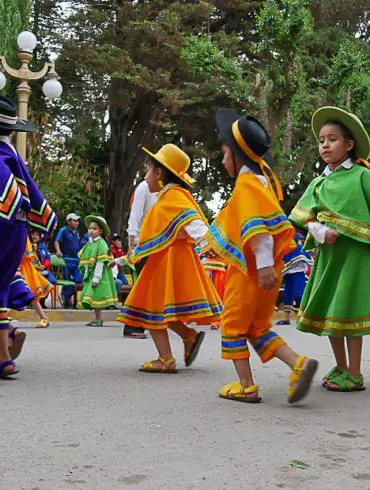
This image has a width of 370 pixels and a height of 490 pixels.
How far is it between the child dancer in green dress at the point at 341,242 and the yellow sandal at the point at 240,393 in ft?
2.40

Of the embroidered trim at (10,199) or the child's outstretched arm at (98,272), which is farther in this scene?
the child's outstretched arm at (98,272)

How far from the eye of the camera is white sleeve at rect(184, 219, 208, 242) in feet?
18.9

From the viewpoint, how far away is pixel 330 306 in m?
5.14

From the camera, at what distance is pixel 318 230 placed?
5.12 meters

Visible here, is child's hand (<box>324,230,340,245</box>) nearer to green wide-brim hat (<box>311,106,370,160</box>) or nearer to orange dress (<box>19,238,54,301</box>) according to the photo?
green wide-brim hat (<box>311,106,370,160</box>)

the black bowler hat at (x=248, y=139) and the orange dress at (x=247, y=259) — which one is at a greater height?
the black bowler hat at (x=248, y=139)

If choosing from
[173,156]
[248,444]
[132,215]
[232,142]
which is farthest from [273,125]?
[248,444]

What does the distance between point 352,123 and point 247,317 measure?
4.97 ft

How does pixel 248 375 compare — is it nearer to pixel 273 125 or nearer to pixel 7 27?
pixel 273 125

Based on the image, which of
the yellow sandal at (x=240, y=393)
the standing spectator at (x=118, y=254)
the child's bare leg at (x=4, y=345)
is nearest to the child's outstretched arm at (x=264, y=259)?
the yellow sandal at (x=240, y=393)

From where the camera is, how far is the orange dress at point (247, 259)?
177 inches

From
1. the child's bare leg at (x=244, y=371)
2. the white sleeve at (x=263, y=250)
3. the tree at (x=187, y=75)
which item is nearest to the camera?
the white sleeve at (x=263, y=250)

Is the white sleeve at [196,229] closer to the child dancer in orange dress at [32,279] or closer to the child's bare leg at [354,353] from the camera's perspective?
the child's bare leg at [354,353]

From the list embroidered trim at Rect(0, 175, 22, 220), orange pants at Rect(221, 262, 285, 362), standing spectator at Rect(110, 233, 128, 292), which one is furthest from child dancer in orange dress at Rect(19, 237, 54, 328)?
orange pants at Rect(221, 262, 285, 362)
